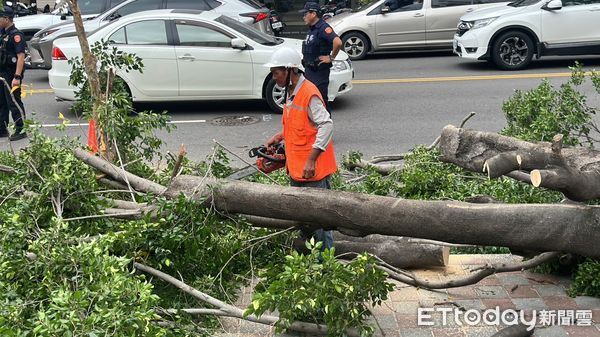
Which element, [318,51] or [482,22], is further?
[482,22]

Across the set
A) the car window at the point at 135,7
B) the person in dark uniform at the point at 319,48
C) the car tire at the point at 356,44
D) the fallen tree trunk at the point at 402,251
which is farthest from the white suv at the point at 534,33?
the fallen tree trunk at the point at 402,251

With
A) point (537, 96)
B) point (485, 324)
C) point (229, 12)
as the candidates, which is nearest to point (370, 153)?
point (537, 96)

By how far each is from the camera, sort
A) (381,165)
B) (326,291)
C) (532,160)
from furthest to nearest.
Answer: (381,165)
(532,160)
(326,291)

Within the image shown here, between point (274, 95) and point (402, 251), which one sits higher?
point (274, 95)

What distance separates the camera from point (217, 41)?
12.4 meters

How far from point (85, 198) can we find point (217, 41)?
7.13 m

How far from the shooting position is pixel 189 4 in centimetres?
1703

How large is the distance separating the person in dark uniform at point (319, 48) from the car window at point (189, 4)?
276 inches

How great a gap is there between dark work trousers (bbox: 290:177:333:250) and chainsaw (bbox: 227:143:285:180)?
31cm

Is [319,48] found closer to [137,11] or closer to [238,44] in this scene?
[238,44]

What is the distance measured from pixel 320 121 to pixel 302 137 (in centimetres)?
19

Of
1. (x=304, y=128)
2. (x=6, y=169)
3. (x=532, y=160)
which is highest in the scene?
(x=304, y=128)

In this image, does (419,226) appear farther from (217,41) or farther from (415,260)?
(217,41)

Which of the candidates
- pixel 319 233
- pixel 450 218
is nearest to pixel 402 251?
pixel 319 233
